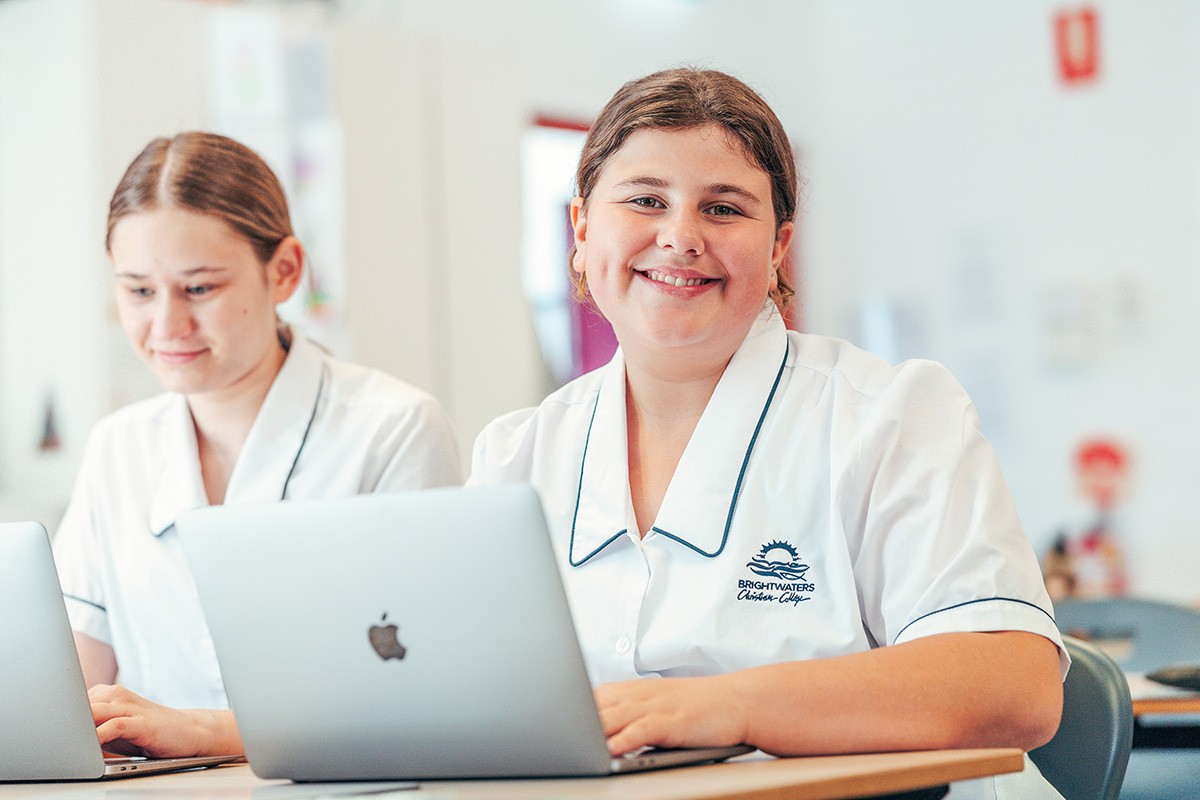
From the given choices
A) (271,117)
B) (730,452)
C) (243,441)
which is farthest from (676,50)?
(730,452)

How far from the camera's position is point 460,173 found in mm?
3680

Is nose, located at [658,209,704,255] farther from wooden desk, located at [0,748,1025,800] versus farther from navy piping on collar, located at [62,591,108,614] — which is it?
navy piping on collar, located at [62,591,108,614]

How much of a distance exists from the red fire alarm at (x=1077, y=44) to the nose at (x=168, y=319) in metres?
3.72

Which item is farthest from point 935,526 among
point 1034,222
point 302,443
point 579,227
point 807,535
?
point 1034,222

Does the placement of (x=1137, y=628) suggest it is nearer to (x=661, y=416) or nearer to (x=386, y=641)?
(x=661, y=416)

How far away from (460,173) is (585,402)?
210 cm

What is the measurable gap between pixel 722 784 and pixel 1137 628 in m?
1.84

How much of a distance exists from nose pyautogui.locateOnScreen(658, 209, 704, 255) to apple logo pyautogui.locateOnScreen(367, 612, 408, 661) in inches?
23.6

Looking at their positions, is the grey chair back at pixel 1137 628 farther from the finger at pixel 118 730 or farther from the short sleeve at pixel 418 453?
the finger at pixel 118 730

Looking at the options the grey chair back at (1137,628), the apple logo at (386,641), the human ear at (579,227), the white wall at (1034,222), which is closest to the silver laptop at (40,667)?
the apple logo at (386,641)

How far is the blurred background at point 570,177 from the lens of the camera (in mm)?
3084

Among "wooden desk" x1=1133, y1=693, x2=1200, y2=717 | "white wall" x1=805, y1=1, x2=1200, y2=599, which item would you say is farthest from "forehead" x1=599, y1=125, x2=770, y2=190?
"white wall" x1=805, y1=1, x2=1200, y2=599

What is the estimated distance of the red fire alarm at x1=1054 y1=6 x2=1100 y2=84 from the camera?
15.6 feet

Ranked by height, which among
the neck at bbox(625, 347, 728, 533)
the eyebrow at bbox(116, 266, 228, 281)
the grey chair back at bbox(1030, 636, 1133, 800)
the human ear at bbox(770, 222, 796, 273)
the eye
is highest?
the eye
